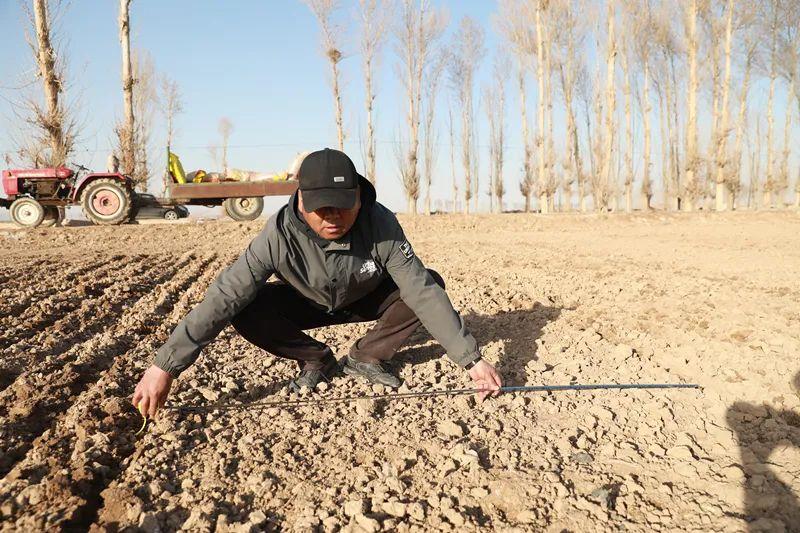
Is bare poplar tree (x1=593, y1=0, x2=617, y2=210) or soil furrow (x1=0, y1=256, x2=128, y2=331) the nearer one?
soil furrow (x1=0, y1=256, x2=128, y2=331)

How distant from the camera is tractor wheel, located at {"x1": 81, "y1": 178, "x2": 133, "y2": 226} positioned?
9.89 m

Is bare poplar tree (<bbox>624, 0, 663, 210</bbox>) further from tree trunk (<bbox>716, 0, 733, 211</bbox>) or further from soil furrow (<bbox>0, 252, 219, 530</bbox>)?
soil furrow (<bbox>0, 252, 219, 530</bbox>)

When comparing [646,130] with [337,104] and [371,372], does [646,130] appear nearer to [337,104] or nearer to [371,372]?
[337,104]

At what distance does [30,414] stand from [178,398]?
564mm

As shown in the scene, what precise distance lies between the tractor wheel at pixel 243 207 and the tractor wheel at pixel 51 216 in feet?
10.7

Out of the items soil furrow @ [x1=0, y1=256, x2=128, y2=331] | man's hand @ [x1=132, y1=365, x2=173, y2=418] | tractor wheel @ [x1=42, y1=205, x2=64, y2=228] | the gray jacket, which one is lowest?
man's hand @ [x1=132, y1=365, x2=173, y2=418]

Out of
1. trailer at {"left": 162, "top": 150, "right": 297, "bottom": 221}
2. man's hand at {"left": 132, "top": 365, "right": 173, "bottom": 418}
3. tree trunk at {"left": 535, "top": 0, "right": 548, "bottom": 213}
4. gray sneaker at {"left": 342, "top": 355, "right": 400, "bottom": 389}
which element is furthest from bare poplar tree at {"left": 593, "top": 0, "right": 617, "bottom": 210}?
man's hand at {"left": 132, "top": 365, "right": 173, "bottom": 418}

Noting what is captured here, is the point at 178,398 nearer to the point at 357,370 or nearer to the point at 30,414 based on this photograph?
the point at 30,414

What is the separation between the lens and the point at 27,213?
1027 cm

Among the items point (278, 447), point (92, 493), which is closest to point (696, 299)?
point (278, 447)

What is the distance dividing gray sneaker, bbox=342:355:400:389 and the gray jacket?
0.45 meters

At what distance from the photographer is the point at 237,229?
10.0 meters

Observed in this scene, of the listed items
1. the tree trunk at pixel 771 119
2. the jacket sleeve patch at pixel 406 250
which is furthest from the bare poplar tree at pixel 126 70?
the tree trunk at pixel 771 119

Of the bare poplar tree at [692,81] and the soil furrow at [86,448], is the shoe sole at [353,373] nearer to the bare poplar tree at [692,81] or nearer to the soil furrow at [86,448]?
the soil furrow at [86,448]
